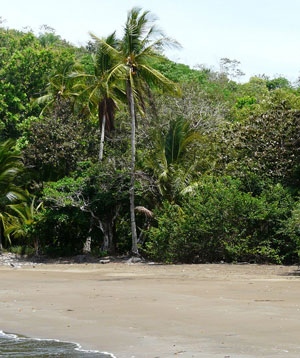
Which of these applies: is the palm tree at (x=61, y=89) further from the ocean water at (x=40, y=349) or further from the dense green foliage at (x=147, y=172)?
the ocean water at (x=40, y=349)

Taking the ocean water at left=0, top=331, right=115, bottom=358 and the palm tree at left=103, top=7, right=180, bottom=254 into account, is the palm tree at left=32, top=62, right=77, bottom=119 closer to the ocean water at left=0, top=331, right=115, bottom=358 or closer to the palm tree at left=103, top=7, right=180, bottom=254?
the palm tree at left=103, top=7, right=180, bottom=254

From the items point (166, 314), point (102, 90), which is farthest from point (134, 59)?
point (166, 314)

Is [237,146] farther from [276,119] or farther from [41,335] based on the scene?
[41,335]

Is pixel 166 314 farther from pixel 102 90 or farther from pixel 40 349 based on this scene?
pixel 102 90

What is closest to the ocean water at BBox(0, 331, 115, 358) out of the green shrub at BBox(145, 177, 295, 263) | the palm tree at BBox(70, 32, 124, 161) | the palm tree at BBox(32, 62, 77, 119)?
the green shrub at BBox(145, 177, 295, 263)

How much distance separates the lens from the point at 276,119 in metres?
22.1

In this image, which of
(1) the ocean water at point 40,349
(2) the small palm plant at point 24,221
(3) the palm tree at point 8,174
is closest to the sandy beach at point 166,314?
(1) the ocean water at point 40,349

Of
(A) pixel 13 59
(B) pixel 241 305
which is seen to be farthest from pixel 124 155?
(B) pixel 241 305

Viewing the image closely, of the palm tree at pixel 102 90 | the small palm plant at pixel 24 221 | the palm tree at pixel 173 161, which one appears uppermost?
the palm tree at pixel 102 90

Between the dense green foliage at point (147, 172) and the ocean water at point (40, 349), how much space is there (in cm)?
1026

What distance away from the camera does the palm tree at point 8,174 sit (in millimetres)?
27219

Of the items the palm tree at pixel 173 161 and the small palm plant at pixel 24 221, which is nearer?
the palm tree at pixel 173 161

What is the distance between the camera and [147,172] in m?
24.4

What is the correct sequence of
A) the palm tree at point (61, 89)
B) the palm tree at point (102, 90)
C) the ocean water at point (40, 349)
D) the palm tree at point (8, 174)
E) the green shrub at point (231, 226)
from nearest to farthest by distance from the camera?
1. the ocean water at point (40, 349)
2. the green shrub at point (231, 226)
3. the palm tree at point (102, 90)
4. the palm tree at point (8, 174)
5. the palm tree at point (61, 89)
